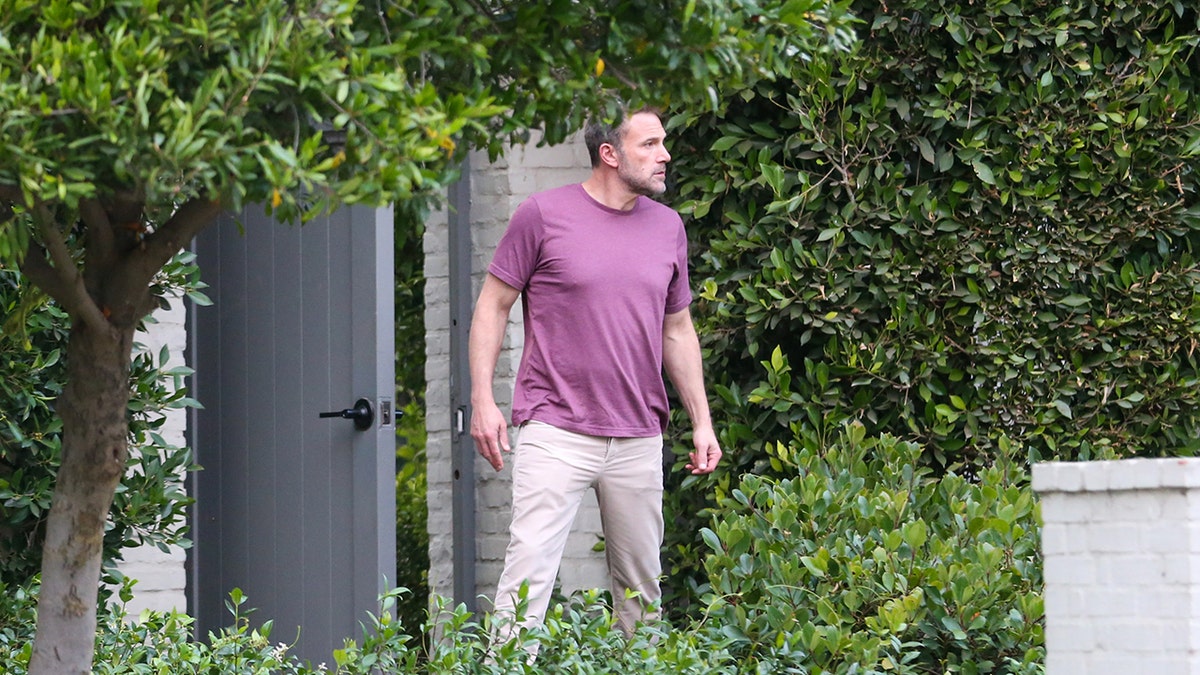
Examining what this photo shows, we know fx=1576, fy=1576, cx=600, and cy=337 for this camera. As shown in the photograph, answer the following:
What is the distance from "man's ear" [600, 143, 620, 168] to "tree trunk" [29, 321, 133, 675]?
6.08 ft

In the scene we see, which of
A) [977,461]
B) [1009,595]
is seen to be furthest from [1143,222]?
[1009,595]

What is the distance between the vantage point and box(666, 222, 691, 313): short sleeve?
14.9 feet

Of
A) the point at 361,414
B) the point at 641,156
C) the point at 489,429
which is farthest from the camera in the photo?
the point at 361,414

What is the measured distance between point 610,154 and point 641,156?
0.09 m

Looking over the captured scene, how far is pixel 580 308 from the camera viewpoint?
14.0ft

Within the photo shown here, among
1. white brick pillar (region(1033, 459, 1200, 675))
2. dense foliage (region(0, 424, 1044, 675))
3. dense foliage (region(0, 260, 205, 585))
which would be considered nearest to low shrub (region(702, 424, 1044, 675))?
dense foliage (region(0, 424, 1044, 675))

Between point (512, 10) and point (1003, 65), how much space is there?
2.83 metres

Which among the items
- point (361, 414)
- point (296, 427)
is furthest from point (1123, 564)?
point (296, 427)

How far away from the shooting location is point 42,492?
4.09 metres

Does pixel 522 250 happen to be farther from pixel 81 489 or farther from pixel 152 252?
pixel 81 489

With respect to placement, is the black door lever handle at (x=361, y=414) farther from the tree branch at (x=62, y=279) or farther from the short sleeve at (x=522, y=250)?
the tree branch at (x=62, y=279)

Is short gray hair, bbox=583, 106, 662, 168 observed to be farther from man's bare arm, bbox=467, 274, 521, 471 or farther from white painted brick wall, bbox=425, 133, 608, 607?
white painted brick wall, bbox=425, 133, 608, 607

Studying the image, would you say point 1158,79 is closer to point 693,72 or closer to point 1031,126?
point 1031,126

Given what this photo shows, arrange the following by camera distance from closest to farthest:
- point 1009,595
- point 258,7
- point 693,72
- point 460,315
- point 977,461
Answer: point 258,7 → point 693,72 → point 1009,595 → point 977,461 → point 460,315
